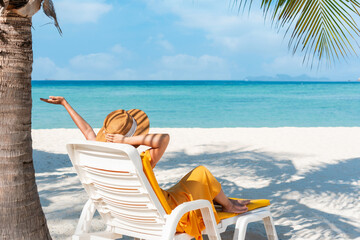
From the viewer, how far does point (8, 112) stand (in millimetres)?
2375

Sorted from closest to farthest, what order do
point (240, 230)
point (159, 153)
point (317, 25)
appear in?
point (159, 153), point (240, 230), point (317, 25)

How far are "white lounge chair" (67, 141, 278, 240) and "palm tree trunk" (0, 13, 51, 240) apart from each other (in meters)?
0.34

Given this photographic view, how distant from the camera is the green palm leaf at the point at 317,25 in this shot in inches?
165

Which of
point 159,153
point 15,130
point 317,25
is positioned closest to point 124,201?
point 159,153

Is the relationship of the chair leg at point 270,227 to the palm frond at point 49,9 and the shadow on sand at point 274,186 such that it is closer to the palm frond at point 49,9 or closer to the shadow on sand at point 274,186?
the shadow on sand at point 274,186

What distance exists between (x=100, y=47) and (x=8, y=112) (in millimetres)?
Answer: 61982

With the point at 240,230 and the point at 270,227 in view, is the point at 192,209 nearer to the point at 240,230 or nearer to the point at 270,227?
the point at 240,230

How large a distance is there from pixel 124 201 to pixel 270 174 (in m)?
3.96

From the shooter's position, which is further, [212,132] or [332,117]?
[332,117]

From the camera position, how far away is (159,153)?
2.66 m

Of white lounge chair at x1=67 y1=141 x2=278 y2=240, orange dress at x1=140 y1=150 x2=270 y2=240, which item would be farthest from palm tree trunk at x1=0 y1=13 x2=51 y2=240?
orange dress at x1=140 y1=150 x2=270 y2=240

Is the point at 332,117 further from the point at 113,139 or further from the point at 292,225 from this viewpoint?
the point at 113,139

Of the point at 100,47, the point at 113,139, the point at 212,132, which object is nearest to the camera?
the point at 113,139

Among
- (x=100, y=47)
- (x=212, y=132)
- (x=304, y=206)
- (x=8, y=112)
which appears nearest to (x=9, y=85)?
(x=8, y=112)
